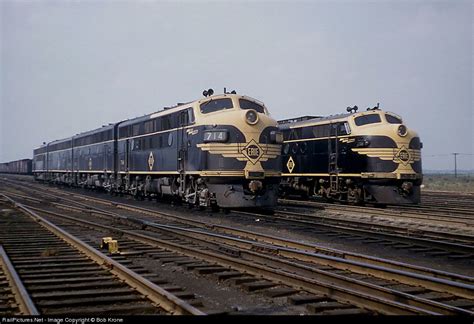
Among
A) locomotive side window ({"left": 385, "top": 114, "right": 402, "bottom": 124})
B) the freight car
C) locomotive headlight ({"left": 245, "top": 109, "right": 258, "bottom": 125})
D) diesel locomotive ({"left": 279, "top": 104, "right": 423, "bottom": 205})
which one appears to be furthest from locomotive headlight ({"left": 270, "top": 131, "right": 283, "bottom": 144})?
the freight car

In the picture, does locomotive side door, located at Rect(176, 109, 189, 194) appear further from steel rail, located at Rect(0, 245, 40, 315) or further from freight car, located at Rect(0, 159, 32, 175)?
freight car, located at Rect(0, 159, 32, 175)

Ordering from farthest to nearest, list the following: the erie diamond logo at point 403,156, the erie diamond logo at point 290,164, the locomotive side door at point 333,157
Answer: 1. the erie diamond logo at point 290,164
2. the locomotive side door at point 333,157
3. the erie diamond logo at point 403,156

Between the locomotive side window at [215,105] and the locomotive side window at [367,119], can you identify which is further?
the locomotive side window at [367,119]

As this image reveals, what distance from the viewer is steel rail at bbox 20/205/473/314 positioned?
18.9ft

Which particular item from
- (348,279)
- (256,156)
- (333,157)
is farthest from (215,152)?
(348,279)

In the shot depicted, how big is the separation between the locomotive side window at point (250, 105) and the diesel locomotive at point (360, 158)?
4180 mm

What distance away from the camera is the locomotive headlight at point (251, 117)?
17.0 m

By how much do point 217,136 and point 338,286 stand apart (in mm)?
10405

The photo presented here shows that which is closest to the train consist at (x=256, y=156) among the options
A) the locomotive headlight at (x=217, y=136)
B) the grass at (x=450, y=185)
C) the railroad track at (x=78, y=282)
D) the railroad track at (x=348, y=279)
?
the locomotive headlight at (x=217, y=136)

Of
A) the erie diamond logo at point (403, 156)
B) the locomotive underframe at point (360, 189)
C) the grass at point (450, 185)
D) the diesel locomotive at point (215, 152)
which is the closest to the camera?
the diesel locomotive at point (215, 152)

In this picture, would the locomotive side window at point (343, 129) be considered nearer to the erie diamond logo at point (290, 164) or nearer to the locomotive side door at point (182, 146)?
the erie diamond logo at point (290, 164)

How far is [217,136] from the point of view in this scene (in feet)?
54.9

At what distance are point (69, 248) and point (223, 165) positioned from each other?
→ 23.0ft

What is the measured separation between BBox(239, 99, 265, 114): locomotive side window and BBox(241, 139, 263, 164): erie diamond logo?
1657mm
